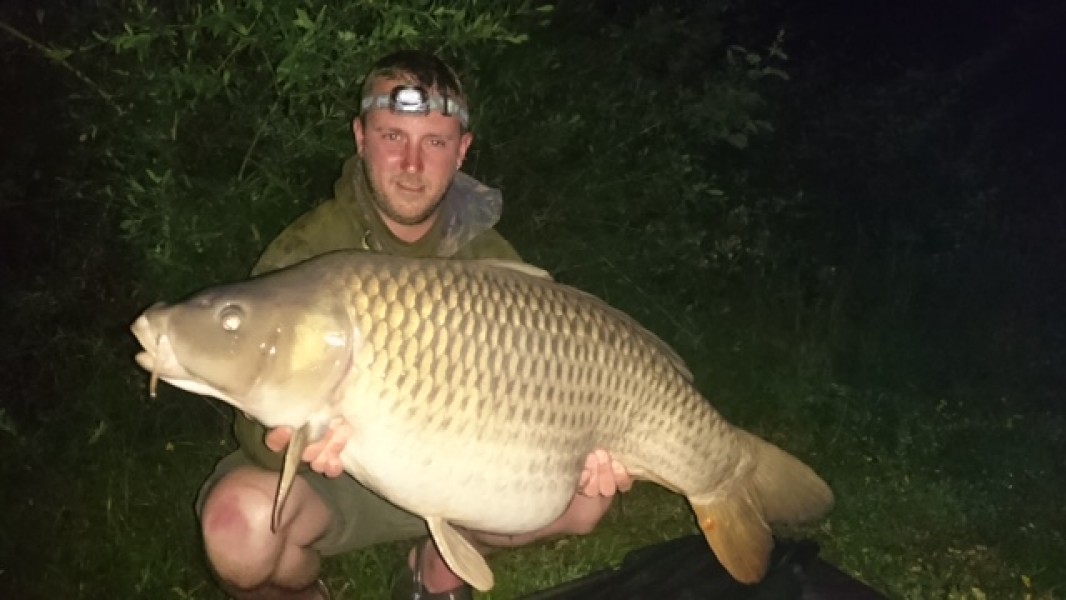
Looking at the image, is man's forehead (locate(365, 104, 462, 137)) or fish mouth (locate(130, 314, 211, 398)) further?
man's forehead (locate(365, 104, 462, 137))

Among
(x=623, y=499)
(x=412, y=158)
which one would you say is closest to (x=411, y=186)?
(x=412, y=158)

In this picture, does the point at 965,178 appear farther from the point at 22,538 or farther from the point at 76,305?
the point at 22,538

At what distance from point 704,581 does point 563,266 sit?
1648mm

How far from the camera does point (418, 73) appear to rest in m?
2.21

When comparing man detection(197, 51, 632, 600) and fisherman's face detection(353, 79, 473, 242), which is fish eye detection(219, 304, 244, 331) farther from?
fisherman's face detection(353, 79, 473, 242)

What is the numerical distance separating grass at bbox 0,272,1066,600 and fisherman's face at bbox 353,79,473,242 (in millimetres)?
990

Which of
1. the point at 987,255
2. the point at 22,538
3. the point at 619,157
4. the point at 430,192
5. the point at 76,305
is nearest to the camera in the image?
the point at 430,192

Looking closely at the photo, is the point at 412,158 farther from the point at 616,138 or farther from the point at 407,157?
the point at 616,138

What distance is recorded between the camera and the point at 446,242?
233 cm

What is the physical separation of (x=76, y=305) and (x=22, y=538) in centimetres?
80

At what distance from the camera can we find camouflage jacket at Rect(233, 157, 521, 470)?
2.20m

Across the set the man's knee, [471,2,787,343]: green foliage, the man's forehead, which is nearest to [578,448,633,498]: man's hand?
the man's knee

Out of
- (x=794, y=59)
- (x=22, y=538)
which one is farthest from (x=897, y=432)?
(x=794, y=59)

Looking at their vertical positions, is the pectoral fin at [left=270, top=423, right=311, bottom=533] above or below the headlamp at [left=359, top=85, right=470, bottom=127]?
below
